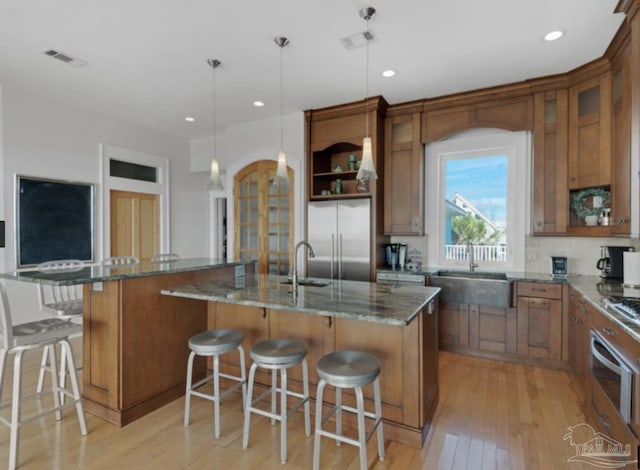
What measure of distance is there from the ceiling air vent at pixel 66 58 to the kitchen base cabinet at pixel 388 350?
2.84 meters

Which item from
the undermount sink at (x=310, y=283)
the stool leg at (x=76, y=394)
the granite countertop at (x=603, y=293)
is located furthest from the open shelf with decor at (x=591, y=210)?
the stool leg at (x=76, y=394)

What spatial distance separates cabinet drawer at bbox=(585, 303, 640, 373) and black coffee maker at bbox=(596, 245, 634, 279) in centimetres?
123

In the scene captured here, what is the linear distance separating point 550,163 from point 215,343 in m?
3.72

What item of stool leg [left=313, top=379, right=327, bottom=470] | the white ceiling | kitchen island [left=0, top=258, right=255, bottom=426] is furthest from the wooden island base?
the white ceiling

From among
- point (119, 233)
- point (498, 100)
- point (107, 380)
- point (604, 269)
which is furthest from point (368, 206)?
point (119, 233)

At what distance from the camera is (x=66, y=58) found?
317cm

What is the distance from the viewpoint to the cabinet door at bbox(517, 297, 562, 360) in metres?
3.36

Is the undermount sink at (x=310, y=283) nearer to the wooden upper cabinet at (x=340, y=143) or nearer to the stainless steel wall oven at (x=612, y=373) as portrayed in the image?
the wooden upper cabinet at (x=340, y=143)

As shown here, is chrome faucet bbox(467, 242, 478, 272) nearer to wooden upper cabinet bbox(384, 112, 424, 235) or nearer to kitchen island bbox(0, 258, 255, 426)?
wooden upper cabinet bbox(384, 112, 424, 235)

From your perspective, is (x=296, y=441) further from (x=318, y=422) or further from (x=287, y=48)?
(x=287, y=48)

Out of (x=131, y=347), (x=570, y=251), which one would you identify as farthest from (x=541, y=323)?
(x=131, y=347)

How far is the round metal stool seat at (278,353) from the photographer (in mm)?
2049

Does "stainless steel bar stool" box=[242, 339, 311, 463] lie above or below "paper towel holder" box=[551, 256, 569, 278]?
below

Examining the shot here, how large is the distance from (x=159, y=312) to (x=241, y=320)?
0.65 meters
